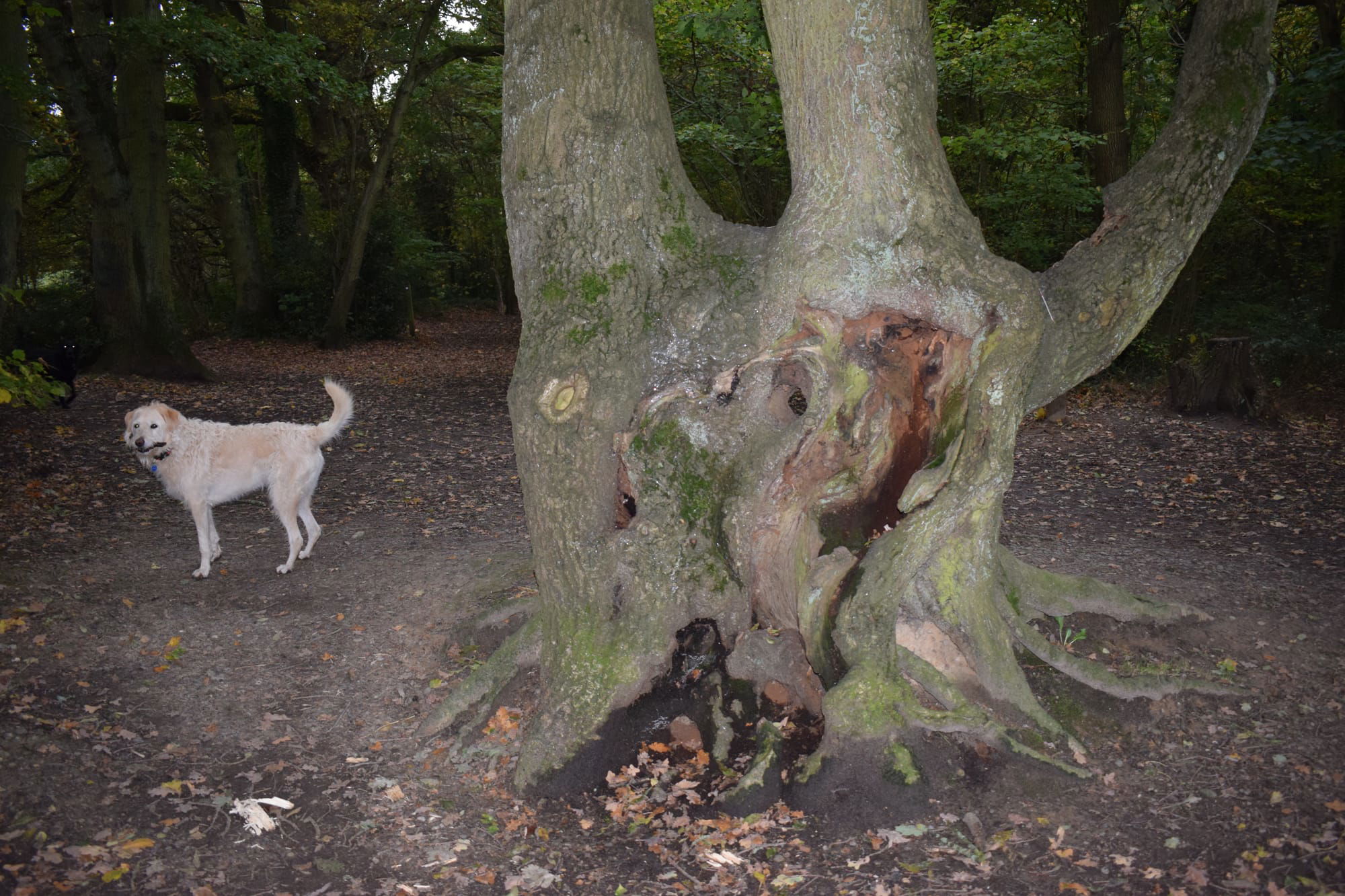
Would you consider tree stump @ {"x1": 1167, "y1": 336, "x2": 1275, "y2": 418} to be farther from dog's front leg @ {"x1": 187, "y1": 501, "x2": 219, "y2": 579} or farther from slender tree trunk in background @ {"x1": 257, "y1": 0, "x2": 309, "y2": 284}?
slender tree trunk in background @ {"x1": 257, "y1": 0, "x2": 309, "y2": 284}

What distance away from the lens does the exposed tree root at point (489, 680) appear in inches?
203

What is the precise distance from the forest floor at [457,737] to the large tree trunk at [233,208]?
14.1 meters

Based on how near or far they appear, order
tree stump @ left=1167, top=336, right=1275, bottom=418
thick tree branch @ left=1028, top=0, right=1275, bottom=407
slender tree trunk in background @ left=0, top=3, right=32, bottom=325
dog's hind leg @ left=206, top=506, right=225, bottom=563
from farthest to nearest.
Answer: slender tree trunk in background @ left=0, top=3, right=32, bottom=325 → tree stump @ left=1167, top=336, right=1275, bottom=418 → dog's hind leg @ left=206, top=506, right=225, bottom=563 → thick tree branch @ left=1028, top=0, right=1275, bottom=407

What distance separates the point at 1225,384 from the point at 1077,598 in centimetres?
763

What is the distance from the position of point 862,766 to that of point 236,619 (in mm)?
4377

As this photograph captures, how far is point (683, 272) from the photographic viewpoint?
4770mm

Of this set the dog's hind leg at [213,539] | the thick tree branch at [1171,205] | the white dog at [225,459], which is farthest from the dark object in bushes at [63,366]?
the thick tree branch at [1171,205]

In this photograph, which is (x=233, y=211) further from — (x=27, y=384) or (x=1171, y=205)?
(x=1171, y=205)

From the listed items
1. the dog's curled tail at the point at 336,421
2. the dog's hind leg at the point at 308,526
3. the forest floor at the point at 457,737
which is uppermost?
the dog's curled tail at the point at 336,421

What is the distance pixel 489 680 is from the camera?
525cm

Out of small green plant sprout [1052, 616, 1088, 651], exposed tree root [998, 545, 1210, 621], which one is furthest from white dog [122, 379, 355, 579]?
small green plant sprout [1052, 616, 1088, 651]

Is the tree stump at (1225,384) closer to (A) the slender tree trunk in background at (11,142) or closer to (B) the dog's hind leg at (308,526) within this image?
(B) the dog's hind leg at (308,526)

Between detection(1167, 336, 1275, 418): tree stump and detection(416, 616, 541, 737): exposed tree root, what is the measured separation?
990 cm

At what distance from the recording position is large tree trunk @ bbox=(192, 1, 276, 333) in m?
21.2
